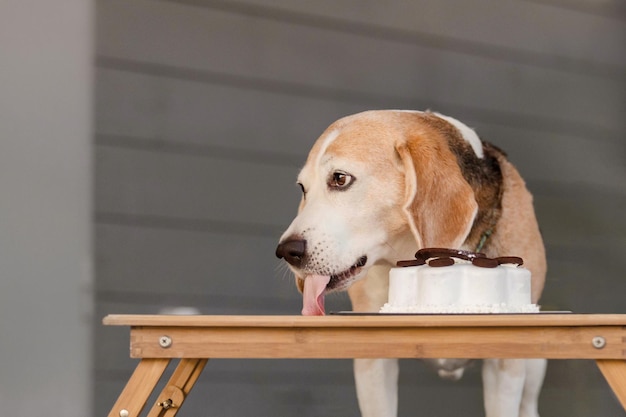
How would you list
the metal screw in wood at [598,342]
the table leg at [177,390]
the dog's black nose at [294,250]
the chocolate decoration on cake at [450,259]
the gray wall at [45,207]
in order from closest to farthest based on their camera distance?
the metal screw in wood at [598,342]
the table leg at [177,390]
the chocolate decoration on cake at [450,259]
the dog's black nose at [294,250]
the gray wall at [45,207]

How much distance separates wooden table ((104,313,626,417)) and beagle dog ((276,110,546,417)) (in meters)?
0.59

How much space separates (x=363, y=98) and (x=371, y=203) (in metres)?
1.27

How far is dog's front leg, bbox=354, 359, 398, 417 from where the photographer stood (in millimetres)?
2711

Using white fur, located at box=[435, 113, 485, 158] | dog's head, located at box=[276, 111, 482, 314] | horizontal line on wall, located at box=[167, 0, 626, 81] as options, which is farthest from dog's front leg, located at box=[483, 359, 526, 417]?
horizontal line on wall, located at box=[167, 0, 626, 81]

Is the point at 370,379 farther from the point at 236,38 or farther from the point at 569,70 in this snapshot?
the point at 569,70

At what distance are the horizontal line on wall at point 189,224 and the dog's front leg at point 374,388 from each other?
34.2 inches

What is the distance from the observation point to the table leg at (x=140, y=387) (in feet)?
5.57

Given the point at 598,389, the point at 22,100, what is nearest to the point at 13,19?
the point at 22,100

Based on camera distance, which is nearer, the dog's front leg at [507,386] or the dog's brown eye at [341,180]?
the dog's brown eye at [341,180]

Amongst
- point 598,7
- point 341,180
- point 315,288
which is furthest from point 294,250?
point 598,7

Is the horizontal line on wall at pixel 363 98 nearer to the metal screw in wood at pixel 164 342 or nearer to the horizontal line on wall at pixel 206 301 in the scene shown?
the horizontal line on wall at pixel 206 301

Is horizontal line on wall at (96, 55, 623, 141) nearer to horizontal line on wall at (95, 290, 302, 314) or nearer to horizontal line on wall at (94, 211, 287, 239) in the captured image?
horizontal line on wall at (94, 211, 287, 239)

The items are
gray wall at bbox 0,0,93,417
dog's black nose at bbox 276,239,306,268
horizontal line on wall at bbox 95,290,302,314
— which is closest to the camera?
dog's black nose at bbox 276,239,306,268

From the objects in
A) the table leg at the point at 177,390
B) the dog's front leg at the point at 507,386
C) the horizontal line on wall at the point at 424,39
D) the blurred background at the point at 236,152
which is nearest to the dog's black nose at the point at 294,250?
the table leg at the point at 177,390
